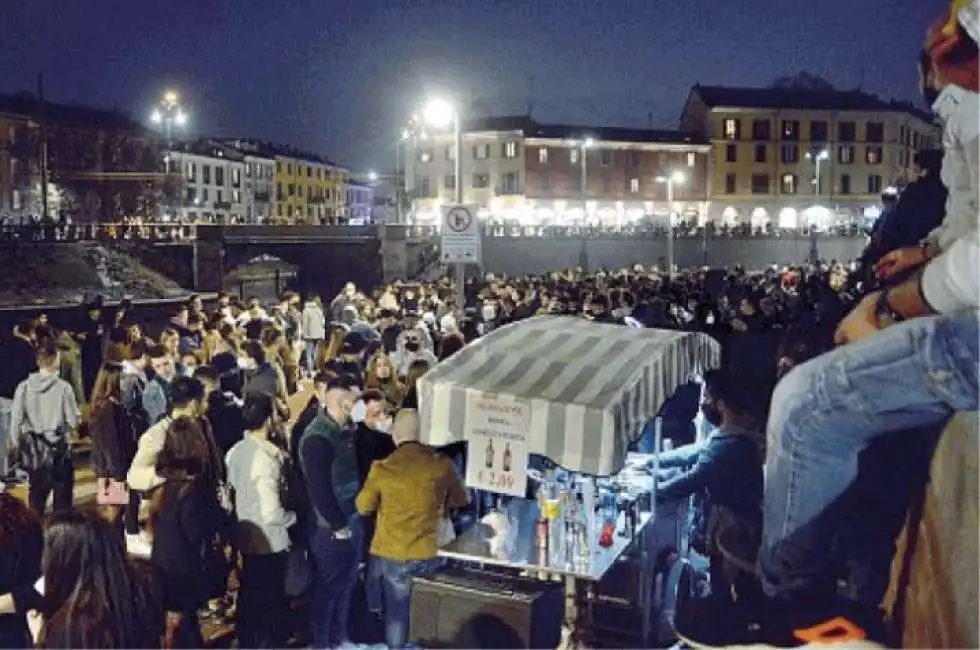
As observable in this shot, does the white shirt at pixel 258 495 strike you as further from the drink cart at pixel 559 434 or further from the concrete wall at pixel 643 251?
the concrete wall at pixel 643 251

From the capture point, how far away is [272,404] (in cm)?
703

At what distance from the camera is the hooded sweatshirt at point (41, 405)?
8953 mm

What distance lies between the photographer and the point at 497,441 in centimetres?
682

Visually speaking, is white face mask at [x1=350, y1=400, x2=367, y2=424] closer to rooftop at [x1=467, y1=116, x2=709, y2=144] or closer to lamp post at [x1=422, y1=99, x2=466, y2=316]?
lamp post at [x1=422, y1=99, x2=466, y2=316]

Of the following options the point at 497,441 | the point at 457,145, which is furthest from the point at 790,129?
the point at 497,441

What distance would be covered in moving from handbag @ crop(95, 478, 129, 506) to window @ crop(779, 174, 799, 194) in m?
72.4

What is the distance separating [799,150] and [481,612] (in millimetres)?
71793

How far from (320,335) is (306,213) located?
110 meters

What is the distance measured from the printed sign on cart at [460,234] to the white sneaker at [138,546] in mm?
5674

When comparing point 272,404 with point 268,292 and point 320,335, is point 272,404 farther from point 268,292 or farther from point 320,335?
point 268,292

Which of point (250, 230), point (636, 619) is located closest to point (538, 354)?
point (636, 619)

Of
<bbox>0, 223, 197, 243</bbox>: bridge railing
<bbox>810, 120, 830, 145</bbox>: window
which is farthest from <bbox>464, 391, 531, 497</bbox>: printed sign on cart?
<bbox>810, 120, 830, 145</bbox>: window

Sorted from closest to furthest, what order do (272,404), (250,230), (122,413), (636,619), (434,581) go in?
(434,581) < (272,404) < (636,619) < (122,413) < (250,230)

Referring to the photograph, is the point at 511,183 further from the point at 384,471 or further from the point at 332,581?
the point at 384,471
